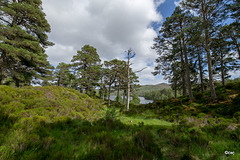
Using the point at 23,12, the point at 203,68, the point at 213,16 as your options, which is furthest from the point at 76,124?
the point at 203,68

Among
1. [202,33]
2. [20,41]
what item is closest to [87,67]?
[20,41]

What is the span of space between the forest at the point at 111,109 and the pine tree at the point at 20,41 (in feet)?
0.24

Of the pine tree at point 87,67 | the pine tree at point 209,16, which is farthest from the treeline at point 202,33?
the pine tree at point 87,67

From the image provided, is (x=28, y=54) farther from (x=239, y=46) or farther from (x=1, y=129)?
(x=239, y=46)

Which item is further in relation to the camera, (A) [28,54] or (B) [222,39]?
(B) [222,39]

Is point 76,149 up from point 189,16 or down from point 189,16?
down

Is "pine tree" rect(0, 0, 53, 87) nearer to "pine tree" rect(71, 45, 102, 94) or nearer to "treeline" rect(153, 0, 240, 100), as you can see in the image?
"pine tree" rect(71, 45, 102, 94)

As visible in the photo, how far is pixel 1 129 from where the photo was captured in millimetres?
2258

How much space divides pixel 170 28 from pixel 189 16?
7.63 ft

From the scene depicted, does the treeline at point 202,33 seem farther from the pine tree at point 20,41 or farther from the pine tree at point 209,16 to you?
the pine tree at point 20,41

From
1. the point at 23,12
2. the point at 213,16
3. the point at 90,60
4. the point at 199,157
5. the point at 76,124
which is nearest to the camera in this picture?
the point at 199,157

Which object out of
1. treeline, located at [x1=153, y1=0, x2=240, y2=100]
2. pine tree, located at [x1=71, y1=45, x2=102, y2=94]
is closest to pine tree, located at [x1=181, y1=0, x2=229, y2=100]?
treeline, located at [x1=153, y1=0, x2=240, y2=100]

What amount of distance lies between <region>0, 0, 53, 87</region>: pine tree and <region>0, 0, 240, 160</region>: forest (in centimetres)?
7

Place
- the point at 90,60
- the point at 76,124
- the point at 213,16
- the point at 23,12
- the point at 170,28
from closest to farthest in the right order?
1. the point at 76,124
2. the point at 213,16
3. the point at 23,12
4. the point at 170,28
5. the point at 90,60
